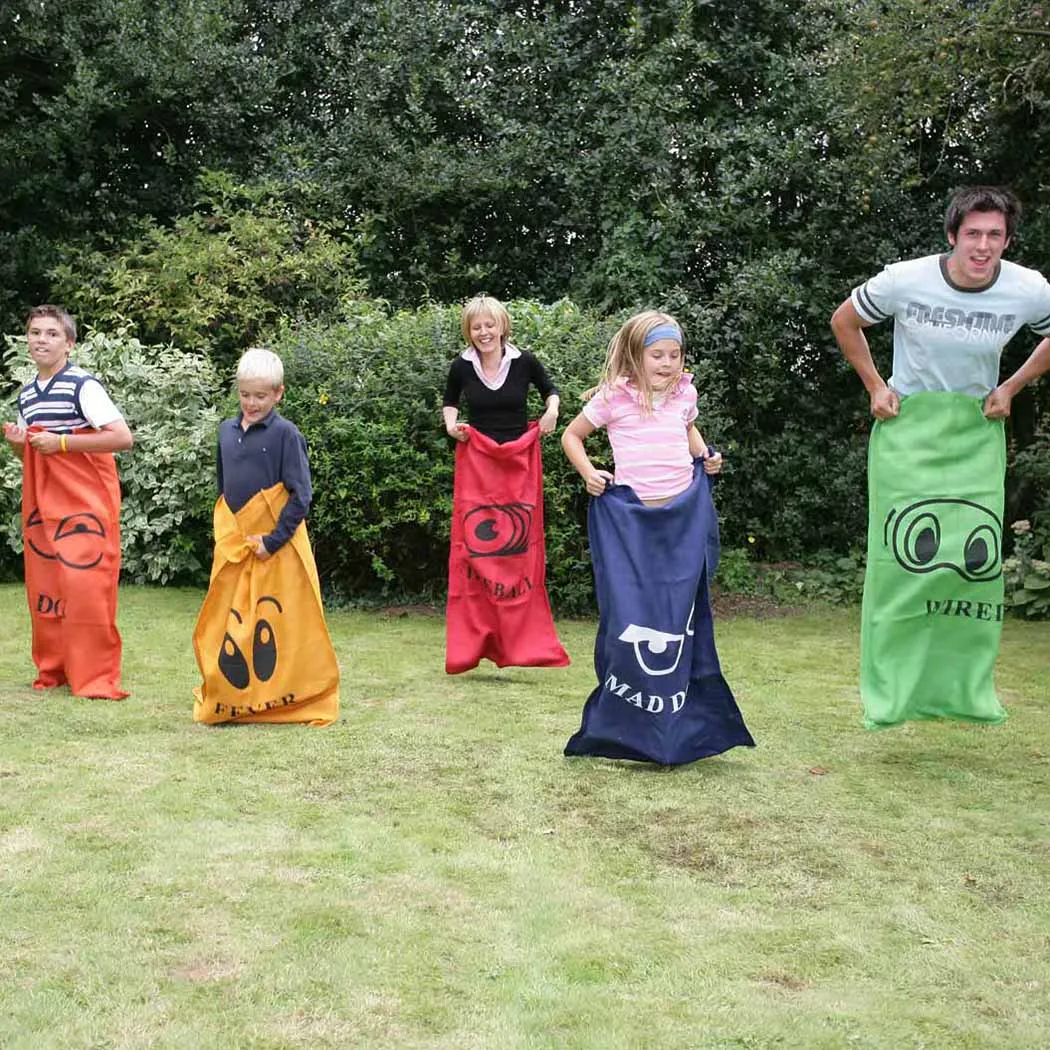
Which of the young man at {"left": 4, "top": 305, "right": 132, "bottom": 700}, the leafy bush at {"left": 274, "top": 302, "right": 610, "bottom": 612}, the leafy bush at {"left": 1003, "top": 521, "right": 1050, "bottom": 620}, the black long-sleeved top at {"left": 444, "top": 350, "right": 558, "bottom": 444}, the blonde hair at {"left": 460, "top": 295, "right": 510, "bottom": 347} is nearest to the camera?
the young man at {"left": 4, "top": 305, "right": 132, "bottom": 700}

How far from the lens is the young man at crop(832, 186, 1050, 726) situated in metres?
5.25

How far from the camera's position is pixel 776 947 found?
3.50 metres

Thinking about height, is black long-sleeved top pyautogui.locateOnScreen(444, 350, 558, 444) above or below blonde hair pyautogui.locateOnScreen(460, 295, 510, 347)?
below

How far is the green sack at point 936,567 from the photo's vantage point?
17.3ft

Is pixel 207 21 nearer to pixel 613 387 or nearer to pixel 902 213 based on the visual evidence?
pixel 902 213

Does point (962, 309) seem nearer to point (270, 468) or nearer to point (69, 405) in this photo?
point (270, 468)

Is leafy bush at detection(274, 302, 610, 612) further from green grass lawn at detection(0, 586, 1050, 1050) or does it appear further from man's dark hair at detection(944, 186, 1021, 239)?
man's dark hair at detection(944, 186, 1021, 239)

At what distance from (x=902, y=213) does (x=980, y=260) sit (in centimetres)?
740

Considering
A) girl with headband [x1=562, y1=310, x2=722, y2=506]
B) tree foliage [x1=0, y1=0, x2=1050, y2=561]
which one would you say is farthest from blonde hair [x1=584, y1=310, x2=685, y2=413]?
tree foliage [x1=0, y1=0, x2=1050, y2=561]

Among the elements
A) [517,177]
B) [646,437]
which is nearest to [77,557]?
[646,437]

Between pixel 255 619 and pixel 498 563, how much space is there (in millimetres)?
1614

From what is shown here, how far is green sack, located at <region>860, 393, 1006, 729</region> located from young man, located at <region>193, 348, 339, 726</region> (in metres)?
2.33

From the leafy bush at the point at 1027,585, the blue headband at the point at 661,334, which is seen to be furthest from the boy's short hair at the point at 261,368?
the leafy bush at the point at 1027,585

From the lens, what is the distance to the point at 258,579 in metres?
5.89
